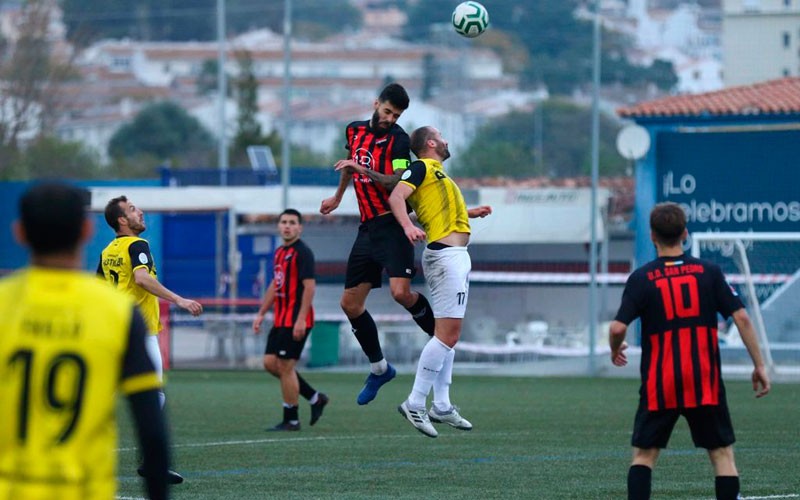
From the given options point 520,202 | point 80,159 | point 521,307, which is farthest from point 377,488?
point 80,159

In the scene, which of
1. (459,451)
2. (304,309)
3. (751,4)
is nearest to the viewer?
(459,451)

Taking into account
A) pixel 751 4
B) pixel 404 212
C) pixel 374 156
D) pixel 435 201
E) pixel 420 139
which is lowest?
pixel 404 212

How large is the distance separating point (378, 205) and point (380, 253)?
0.36 m

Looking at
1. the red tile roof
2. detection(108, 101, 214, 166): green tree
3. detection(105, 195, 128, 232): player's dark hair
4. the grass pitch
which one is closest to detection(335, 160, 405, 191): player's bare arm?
detection(105, 195, 128, 232): player's dark hair

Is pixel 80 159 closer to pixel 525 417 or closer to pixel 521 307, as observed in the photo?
pixel 521 307

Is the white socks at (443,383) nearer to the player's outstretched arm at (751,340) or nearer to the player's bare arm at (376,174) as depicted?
the player's bare arm at (376,174)

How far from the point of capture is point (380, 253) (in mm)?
11312

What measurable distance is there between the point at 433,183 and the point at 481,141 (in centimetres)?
8560

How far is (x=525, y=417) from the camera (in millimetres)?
16516

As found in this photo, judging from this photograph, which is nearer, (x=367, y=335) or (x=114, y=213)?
(x=114, y=213)

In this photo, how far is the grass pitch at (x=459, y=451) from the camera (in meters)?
10.1

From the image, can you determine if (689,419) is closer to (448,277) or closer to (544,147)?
(448,277)

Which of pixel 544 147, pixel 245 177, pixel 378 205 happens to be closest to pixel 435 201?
pixel 378 205

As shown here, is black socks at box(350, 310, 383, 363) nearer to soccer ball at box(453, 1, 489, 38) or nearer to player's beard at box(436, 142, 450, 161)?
player's beard at box(436, 142, 450, 161)
